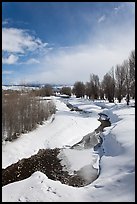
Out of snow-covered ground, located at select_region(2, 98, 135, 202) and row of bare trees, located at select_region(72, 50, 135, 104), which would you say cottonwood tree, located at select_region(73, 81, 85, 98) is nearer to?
row of bare trees, located at select_region(72, 50, 135, 104)

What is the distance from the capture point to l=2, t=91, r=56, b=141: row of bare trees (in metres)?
16.1

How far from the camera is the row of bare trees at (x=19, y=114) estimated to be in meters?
16.1

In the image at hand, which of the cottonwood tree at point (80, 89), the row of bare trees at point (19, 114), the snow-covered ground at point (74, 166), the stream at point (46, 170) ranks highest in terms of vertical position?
the cottonwood tree at point (80, 89)

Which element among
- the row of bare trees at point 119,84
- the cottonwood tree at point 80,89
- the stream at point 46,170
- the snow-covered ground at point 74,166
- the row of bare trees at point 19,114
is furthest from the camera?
the cottonwood tree at point 80,89

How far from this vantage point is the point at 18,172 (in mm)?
11250

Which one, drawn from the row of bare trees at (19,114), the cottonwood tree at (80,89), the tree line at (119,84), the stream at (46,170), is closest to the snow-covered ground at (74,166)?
the stream at (46,170)

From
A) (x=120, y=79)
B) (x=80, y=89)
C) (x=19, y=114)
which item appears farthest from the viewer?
(x=80, y=89)

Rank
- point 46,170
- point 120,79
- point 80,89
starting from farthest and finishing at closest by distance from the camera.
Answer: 1. point 80,89
2. point 120,79
3. point 46,170

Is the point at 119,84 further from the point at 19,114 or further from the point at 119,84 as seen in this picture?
the point at 19,114

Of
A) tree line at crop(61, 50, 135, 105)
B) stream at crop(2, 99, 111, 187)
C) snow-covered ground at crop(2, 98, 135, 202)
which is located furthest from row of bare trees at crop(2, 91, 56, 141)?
tree line at crop(61, 50, 135, 105)

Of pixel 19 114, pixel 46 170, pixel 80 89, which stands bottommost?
pixel 46 170

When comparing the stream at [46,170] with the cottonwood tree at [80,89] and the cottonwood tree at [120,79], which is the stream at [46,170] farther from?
the cottonwood tree at [80,89]

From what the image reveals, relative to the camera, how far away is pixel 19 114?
59.4 ft

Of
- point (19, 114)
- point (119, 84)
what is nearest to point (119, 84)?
point (119, 84)
